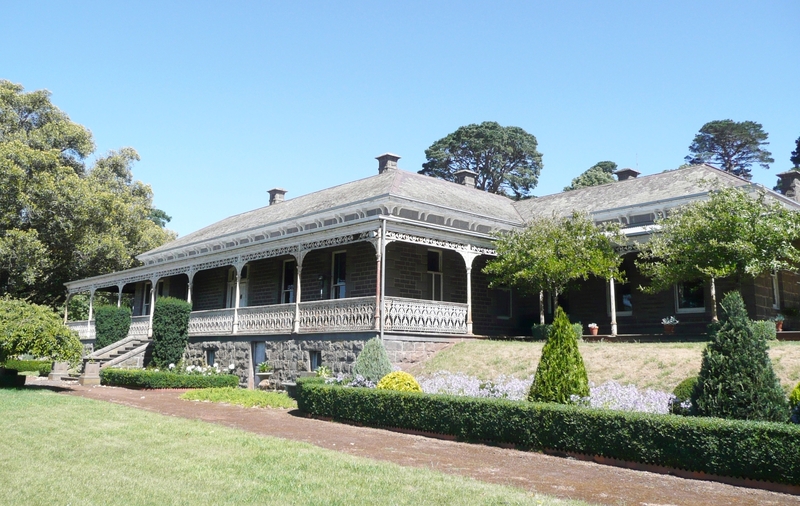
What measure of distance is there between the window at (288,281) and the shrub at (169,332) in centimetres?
365

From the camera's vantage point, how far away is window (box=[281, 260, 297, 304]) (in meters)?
25.5

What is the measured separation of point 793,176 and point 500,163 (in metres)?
→ 36.7

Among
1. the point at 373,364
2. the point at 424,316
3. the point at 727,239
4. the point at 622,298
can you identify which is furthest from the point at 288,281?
the point at 727,239

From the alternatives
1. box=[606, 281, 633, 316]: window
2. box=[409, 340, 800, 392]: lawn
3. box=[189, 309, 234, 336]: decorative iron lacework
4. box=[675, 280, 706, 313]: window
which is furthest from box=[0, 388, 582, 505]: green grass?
box=[606, 281, 633, 316]: window

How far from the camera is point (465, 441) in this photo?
11.5 meters

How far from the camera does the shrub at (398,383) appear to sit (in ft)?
45.9

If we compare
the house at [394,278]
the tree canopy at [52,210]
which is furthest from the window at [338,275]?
the tree canopy at [52,210]

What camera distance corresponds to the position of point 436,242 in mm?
20047

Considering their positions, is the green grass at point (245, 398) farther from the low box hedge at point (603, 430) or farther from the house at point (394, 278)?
the low box hedge at point (603, 430)

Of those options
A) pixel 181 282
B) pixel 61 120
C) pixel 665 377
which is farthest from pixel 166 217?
pixel 665 377

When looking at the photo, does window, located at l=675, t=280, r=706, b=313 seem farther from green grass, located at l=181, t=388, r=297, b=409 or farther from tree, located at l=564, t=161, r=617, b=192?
tree, located at l=564, t=161, r=617, b=192

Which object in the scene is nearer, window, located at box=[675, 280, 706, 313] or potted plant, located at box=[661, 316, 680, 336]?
potted plant, located at box=[661, 316, 680, 336]

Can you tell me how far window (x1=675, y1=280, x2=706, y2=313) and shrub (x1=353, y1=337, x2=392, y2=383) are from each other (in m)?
9.64

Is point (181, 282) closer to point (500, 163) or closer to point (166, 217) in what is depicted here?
point (500, 163)
